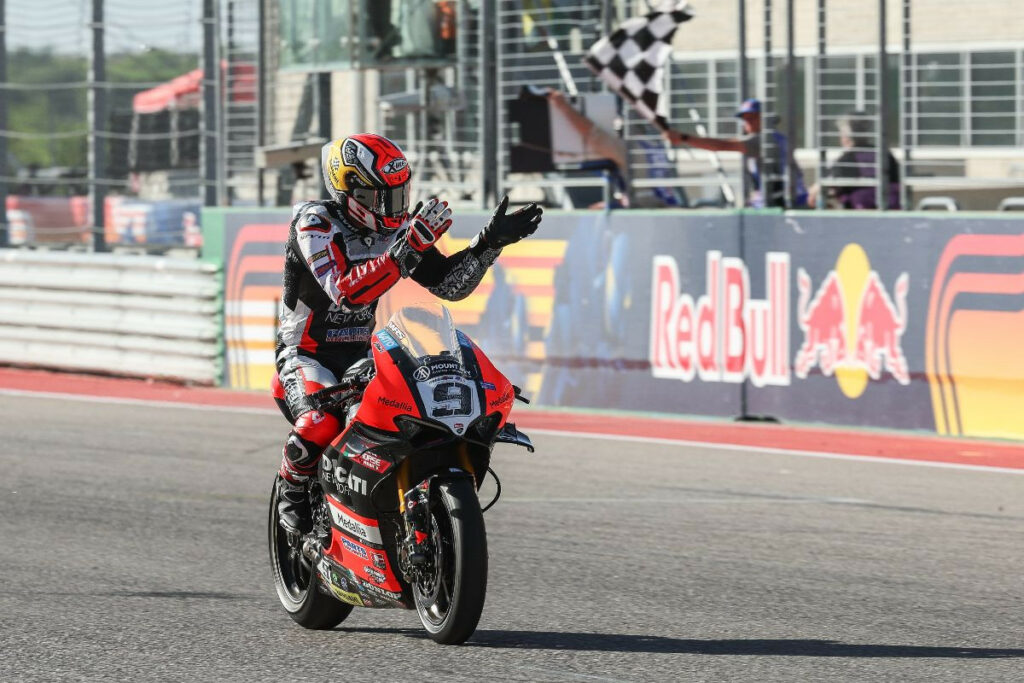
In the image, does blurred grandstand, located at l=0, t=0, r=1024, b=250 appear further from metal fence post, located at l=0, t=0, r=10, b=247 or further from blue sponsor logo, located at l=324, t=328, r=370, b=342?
blue sponsor logo, located at l=324, t=328, r=370, b=342

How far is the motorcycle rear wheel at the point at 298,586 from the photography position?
6391mm

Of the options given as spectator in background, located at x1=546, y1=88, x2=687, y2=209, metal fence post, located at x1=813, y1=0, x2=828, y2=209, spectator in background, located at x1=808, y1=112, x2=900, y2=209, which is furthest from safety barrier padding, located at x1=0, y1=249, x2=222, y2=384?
spectator in background, located at x1=808, y1=112, x2=900, y2=209

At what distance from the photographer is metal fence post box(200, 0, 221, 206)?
637 inches

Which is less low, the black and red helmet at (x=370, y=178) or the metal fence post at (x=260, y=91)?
the metal fence post at (x=260, y=91)

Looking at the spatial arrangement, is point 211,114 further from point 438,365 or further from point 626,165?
point 438,365

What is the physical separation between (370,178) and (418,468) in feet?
3.39

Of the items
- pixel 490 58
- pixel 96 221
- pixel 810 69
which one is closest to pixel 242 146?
pixel 96 221

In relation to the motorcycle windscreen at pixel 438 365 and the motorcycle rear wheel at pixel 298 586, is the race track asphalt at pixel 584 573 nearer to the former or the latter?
the motorcycle rear wheel at pixel 298 586

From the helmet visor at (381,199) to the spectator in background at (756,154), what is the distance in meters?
7.24

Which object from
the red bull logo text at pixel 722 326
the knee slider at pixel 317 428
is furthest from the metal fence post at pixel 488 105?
the knee slider at pixel 317 428

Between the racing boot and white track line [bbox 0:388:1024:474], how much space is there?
5.44 m

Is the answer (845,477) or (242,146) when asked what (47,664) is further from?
(242,146)

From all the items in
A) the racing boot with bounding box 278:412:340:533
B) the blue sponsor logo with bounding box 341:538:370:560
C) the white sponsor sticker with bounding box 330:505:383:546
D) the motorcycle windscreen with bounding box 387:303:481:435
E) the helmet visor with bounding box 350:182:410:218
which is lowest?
the blue sponsor logo with bounding box 341:538:370:560

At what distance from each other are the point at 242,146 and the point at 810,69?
Result: 5.50 metres
